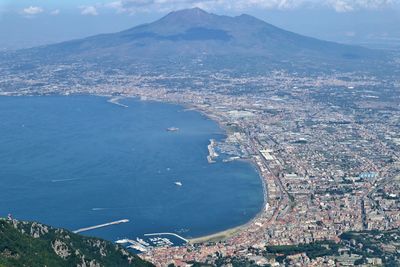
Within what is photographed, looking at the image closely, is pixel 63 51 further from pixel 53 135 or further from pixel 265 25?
pixel 53 135

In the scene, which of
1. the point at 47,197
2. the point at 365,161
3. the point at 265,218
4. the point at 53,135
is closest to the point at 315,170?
the point at 365,161

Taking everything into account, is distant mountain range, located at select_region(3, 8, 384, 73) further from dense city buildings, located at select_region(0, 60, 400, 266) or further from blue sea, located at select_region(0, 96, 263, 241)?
blue sea, located at select_region(0, 96, 263, 241)

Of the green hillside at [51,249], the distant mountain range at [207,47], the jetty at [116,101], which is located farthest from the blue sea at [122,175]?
the distant mountain range at [207,47]

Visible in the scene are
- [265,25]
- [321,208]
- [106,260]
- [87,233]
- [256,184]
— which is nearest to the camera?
[106,260]

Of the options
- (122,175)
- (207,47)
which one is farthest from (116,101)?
(207,47)

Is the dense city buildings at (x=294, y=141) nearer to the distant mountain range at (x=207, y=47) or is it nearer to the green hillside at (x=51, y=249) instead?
the green hillside at (x=51, y=249)

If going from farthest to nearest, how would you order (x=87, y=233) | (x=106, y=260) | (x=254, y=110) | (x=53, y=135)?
(x=254, y=110) → (x=53, y=135) → (x=87, y=233) → (x=106, y=260)
